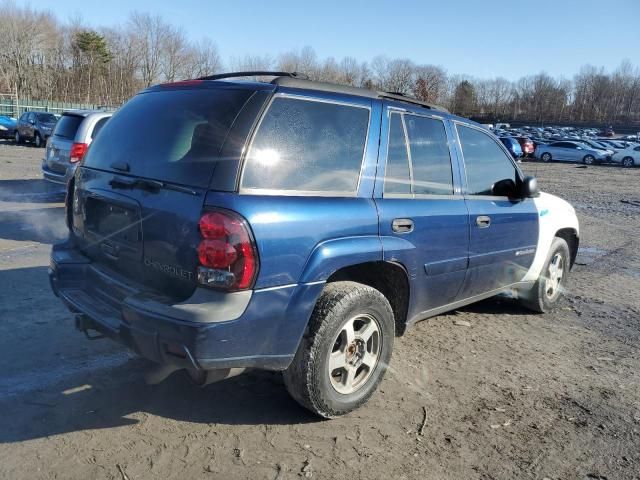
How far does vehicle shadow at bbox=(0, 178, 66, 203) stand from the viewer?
10941 mm

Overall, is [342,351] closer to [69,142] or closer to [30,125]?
[69,142]

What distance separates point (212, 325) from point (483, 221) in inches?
101

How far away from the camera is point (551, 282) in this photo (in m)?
5.74

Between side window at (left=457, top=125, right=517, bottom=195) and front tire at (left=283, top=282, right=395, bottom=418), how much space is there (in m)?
1.53

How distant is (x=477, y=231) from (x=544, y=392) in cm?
129

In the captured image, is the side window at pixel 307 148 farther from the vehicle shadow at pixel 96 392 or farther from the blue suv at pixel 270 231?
the vehicle shadow at pixel 96 392

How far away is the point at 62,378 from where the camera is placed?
12.0 feet

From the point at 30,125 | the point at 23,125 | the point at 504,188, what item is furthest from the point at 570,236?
the point at 23,125

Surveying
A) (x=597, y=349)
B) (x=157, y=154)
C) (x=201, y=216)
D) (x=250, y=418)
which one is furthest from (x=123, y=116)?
(x=597, y=349)

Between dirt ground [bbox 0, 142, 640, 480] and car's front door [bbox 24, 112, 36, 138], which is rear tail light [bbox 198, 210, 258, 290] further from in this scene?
car's front door [bbox 24, 112, 36, 138]

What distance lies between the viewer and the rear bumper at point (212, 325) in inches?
105

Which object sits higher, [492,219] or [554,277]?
[492,219]

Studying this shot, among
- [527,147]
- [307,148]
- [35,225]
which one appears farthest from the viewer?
[527,147]

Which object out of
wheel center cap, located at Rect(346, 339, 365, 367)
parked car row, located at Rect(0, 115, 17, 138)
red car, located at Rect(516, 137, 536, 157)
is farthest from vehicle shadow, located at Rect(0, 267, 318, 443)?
red car, located at Rect(516, 137, 536, 157)
